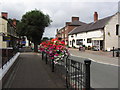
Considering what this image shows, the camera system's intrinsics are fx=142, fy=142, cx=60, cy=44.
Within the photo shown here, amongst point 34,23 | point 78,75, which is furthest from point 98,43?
point 78,75

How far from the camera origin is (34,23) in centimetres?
2422

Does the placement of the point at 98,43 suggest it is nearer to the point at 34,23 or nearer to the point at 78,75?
the point at 34,23

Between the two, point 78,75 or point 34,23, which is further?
point 34,23

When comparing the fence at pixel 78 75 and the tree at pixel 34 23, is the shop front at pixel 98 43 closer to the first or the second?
the tree at pixel 34 23

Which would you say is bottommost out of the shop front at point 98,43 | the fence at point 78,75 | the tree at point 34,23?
the fence at point 78,75

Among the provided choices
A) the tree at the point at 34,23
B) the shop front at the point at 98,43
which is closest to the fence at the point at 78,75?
the tree at the point at 34,23

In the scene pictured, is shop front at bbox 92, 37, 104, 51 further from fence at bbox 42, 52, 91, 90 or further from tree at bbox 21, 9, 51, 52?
fence at bbox 42, 52, 91, 90

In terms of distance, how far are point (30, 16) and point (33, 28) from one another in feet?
7.50

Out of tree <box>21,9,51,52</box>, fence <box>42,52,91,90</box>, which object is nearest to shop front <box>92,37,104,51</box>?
tree <box>21,9,51,52</box>

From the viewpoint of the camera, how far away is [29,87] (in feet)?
16.6

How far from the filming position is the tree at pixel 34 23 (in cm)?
2411

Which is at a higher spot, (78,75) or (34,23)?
(34,23)

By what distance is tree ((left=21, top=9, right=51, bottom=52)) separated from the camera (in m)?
24.1

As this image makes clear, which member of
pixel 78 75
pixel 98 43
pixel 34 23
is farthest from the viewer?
pixel 98 43
